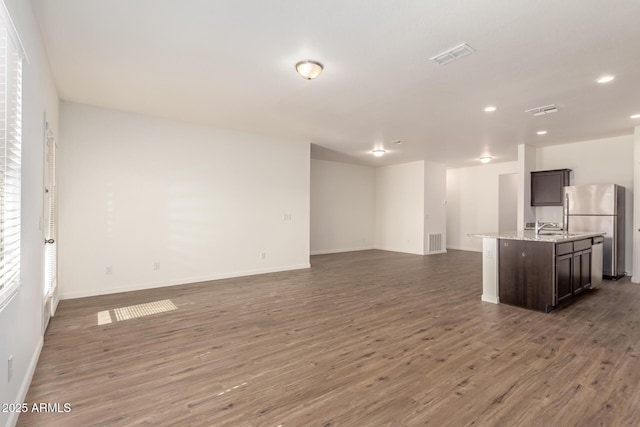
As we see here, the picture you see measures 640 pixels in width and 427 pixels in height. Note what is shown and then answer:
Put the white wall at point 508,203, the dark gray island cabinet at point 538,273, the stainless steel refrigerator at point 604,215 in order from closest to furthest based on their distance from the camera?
1. the dark gray island cabinet at point 538,273
2. the stainless steel refrigerator at point 604,215
3. the white wall at point 508,203

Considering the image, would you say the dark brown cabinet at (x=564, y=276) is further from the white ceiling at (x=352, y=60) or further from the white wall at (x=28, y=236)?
the white wall at (x=28, y=236)

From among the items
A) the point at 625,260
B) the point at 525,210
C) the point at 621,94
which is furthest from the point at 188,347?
the point at 625,260

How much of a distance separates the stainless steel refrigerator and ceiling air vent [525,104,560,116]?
2.37 metres

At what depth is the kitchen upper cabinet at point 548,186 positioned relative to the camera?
654cm

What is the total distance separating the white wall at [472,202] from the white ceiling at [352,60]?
3.88m

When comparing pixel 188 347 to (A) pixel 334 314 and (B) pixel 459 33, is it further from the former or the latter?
(B) pixel 459 33

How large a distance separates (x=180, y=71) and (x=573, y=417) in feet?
14.4

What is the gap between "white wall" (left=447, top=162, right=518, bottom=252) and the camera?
927 cm

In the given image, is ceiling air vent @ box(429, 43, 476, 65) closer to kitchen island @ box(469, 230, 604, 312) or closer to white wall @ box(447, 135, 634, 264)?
kitchen island @ box(469, 230, 604, 312)

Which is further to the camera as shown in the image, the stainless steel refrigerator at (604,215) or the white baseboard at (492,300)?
the stainless steel refrigerator at (604,215)

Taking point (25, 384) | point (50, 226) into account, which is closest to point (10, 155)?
point (25, 384)

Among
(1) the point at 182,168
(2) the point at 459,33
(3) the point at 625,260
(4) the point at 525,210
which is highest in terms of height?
(2) the point at 459,33

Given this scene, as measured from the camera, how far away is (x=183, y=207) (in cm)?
539

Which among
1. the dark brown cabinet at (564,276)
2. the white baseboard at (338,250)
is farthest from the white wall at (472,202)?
the dark brown cabinet at (564,276)
